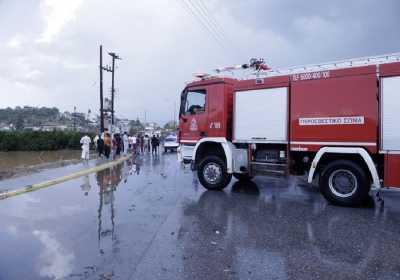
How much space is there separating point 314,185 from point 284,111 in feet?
11.0

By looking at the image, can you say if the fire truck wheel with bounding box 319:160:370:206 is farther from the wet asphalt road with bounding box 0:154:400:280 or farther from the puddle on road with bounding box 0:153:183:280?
the puddle on road with bounding box 0:153:183:280

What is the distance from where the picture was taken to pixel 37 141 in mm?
38781

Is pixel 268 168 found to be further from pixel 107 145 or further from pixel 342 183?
pixel 107 145

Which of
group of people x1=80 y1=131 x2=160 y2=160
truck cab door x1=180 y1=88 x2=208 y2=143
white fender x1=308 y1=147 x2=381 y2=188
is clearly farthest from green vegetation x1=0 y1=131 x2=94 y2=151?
white fender x1=308 y1=147 x2=381 y2=188

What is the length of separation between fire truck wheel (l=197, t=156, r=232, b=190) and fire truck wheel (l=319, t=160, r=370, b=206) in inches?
105

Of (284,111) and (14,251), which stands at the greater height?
(284,111)

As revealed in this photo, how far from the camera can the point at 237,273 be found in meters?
3.98

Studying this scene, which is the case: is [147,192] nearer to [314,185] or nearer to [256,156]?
[256,156]

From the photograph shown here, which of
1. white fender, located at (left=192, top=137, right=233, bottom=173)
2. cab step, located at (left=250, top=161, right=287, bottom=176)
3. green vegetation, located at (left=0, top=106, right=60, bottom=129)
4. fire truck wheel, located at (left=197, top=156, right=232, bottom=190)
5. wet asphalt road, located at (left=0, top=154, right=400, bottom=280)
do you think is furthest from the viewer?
green vegetation, located at (left=0, top=106, right=60, bottom=129)

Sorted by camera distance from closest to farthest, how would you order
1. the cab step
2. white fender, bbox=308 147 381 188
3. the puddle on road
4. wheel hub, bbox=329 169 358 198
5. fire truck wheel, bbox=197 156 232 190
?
the puddle on road, white fender, bbox=308 147 381 188, wheel hub, bbox=329 169 358 198, the cab step, fire truck wheel, bbox=197 156 232 190

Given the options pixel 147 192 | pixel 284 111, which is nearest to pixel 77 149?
pixel 147 192

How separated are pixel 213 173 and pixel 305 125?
2.90 metres

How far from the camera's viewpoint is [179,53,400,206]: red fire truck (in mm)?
7121

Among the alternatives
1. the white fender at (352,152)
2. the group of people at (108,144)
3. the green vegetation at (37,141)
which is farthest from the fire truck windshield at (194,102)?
the green vegetation at (37,141)
